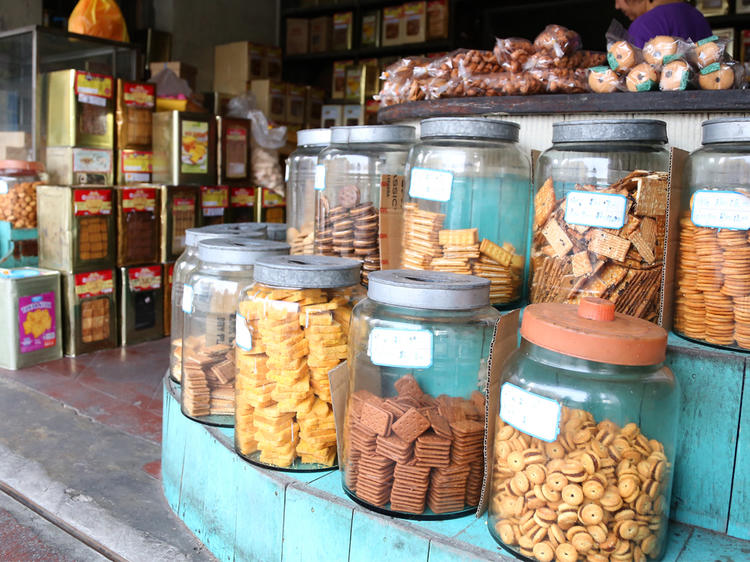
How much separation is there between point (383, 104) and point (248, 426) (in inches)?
45.6

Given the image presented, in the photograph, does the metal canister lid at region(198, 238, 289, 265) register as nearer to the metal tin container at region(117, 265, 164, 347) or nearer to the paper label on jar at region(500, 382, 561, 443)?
the paper label on jar at region(500, 382, 561, 443)

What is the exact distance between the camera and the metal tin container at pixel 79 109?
142 inches

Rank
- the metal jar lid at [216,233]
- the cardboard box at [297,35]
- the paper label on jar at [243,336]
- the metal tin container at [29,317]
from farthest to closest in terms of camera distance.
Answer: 1. the cardboard box at [297,35]
2. the metal tin container at [29,317]
3. the metal jar lid at [216,233]
4. the paper label on jar at [243,336]

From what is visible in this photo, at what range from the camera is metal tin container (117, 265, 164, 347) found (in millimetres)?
3838

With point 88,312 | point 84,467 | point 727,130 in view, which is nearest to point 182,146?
point 88,312

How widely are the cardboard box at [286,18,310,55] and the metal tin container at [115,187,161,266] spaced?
2.61m

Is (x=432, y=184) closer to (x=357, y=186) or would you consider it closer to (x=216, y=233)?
(x=357, y=186)

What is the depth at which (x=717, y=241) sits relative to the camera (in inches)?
47.8

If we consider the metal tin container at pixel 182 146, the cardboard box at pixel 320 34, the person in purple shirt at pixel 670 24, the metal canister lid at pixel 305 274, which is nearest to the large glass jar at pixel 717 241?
the metal canister lid at pixel 305 274

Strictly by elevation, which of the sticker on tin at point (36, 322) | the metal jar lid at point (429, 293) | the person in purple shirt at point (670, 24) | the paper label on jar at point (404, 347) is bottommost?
the sticker on tin at point (36, 322)

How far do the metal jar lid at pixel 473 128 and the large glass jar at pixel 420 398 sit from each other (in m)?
0.41

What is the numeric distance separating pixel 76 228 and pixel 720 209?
3207mm

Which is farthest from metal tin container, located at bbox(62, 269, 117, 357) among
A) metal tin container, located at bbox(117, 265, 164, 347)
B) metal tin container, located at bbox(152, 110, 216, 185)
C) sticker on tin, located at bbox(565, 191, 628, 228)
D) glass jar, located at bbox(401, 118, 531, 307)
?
sticker on tin, located at bbox(565, 191, 628, 228)

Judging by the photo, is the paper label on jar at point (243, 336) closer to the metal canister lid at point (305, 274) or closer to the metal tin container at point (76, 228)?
the metal canister lid at point (305, 274)
